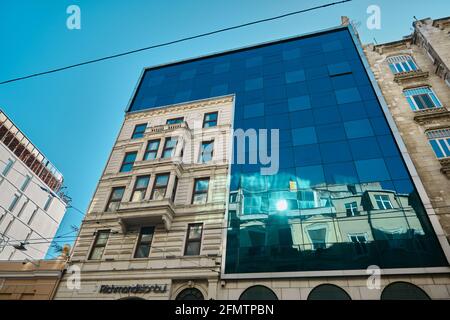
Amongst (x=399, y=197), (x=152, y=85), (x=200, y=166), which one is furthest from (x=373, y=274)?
(x=152, y=85)

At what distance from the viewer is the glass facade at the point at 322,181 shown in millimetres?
14898

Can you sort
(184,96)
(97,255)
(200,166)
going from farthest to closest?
(184,96) → (200,166) → (97,255)

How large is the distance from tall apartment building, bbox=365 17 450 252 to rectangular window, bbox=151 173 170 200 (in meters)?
17.2

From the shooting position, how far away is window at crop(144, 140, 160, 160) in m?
23.3

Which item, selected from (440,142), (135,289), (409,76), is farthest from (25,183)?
(440,142)

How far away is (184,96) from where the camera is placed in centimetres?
2878

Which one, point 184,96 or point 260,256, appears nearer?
point 260,256

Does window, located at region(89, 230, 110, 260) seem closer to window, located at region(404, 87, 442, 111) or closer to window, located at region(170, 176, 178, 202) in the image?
window, located at region(170, 176, 178, 202)

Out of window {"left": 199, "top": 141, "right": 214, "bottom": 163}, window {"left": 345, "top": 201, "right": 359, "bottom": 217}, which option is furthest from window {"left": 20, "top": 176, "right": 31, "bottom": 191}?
window {"left": 345, "top": 201, "right": 359, "bottom": 217}

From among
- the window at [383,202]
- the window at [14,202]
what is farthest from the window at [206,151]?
the window at [14,202]

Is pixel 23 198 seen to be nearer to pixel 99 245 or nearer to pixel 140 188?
pixel 99 245

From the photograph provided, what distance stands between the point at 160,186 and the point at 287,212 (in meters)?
9.44

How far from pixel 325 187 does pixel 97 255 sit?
16.4 metres

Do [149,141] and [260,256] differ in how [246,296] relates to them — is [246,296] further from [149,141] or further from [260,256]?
[149,141]
